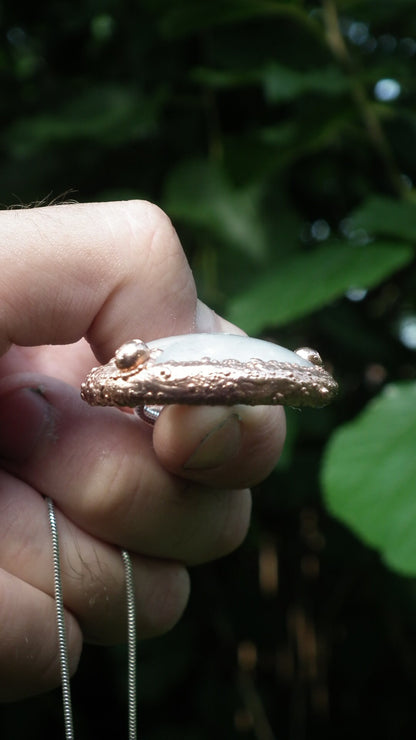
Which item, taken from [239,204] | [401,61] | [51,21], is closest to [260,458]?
[239,204]

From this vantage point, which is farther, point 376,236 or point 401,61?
point 401,61

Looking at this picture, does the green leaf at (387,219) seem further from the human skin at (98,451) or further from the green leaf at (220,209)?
the human skin at (98,451)

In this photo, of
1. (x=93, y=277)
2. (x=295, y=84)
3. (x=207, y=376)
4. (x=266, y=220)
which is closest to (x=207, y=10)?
(x=295, y=84)

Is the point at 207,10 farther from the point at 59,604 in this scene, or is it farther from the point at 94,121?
the point at 59,604

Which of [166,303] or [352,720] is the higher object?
Answer: [166,303]

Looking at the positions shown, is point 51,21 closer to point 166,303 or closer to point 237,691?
point 166,303

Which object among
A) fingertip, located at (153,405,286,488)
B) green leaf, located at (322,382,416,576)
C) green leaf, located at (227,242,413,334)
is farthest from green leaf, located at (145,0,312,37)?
fingertip, located at (153,405,286,488)

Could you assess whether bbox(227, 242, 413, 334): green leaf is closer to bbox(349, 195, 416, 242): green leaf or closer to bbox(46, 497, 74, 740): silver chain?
bbox(349, 195, 416, 242): green leaf
